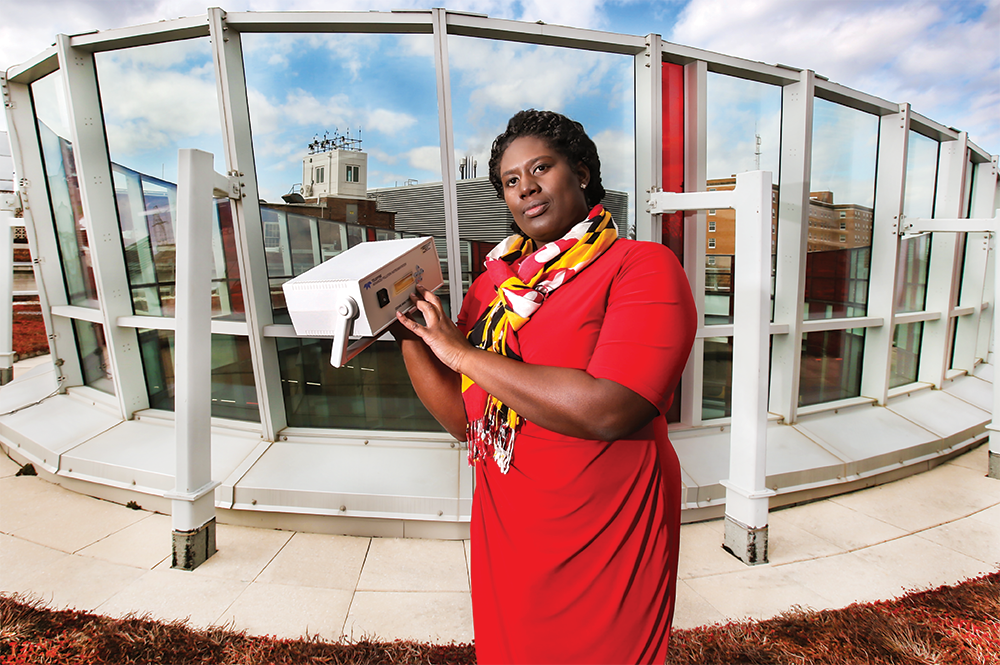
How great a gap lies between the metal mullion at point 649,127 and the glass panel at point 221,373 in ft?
10.6

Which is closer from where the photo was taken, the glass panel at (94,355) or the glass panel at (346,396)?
the glass panel at (346,396)

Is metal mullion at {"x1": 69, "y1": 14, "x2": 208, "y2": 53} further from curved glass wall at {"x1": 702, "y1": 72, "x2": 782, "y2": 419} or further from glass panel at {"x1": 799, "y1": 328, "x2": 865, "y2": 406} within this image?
glass panel at {"x1": 799, "y1": 328, "x2": 865, "y2": 406}

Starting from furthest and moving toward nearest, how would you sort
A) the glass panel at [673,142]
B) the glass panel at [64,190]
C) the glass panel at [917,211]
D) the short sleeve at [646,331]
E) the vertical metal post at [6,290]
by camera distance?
the vertical metal post at [6,290] → the glass panel at [917,211] → the glass panel at [64,190] → the glass panel at [673,142] → the short sleeve at [646,331]

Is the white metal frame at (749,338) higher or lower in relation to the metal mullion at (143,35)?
lower

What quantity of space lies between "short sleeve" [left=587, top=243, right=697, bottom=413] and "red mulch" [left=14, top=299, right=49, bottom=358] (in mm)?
8205

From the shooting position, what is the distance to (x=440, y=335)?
95 cm

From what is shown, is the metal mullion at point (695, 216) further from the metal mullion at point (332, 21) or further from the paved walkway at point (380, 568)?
the metal mullion at point (332, 21)

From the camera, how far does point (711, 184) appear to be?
A: 3.56 m

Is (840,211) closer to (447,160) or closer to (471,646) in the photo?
(447,160)

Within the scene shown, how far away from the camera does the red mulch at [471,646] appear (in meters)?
1.97

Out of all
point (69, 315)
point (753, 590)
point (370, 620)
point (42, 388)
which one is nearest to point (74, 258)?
point (69, 315)

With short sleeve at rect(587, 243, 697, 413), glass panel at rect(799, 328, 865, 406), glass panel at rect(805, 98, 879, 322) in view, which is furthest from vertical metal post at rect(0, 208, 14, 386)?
glass panel at rect(799, 328, 865, 406)

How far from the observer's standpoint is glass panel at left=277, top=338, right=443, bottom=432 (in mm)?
3590

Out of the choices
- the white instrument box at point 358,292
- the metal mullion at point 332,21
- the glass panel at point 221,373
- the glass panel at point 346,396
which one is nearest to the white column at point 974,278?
the glass panel at point 346,396
